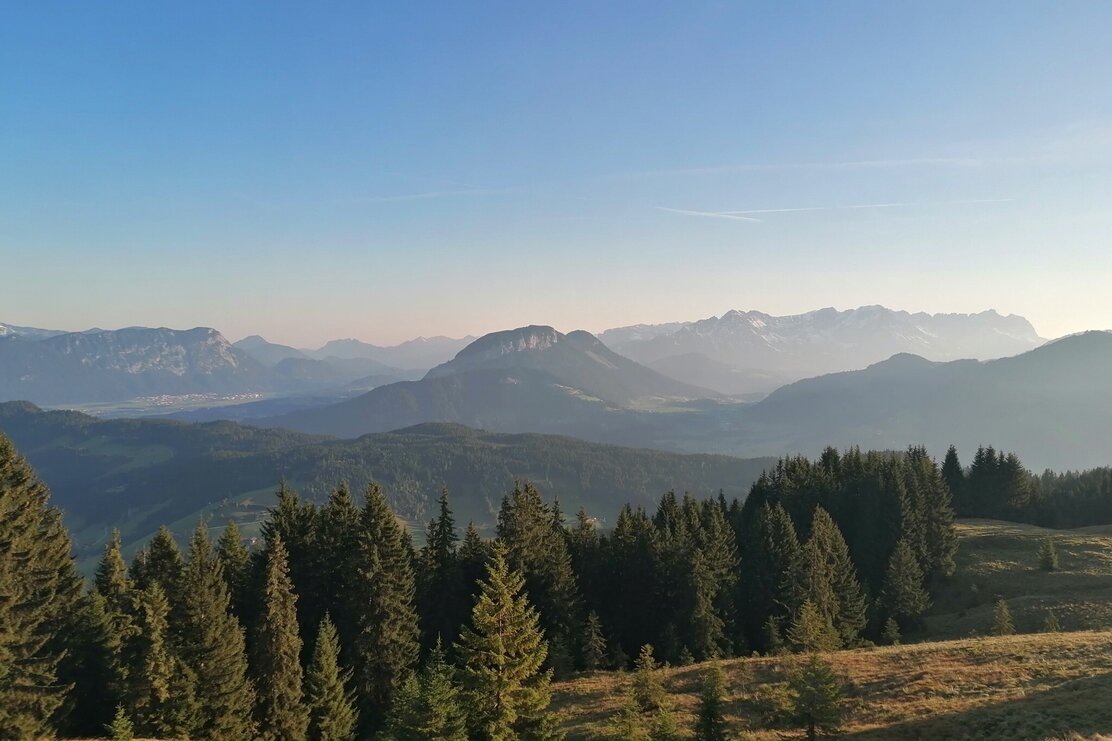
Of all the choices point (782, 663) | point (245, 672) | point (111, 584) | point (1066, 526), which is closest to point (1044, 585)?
point (782, 663)

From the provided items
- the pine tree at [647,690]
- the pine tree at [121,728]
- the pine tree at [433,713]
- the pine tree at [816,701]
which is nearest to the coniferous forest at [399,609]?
the pine tree at [433,713]

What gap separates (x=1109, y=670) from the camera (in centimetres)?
2891

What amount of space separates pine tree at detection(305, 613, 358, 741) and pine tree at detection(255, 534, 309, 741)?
1056mm

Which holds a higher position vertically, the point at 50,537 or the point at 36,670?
the point at 50,537

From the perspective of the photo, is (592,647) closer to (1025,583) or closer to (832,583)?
(832,583)

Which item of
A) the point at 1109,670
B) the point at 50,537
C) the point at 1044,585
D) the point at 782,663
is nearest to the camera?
the point at 1109,670

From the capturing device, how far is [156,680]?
103ft

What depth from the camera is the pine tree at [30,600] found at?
91.5 feet

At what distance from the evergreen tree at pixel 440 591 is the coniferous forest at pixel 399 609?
174 mm

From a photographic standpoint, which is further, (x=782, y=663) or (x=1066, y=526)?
(x=1066, y=526)

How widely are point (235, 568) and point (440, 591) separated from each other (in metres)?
16.5

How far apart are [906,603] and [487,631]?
51.5m

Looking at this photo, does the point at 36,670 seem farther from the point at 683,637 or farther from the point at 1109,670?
the point at 1109,670

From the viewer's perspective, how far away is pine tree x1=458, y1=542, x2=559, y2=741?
93.8 feet
